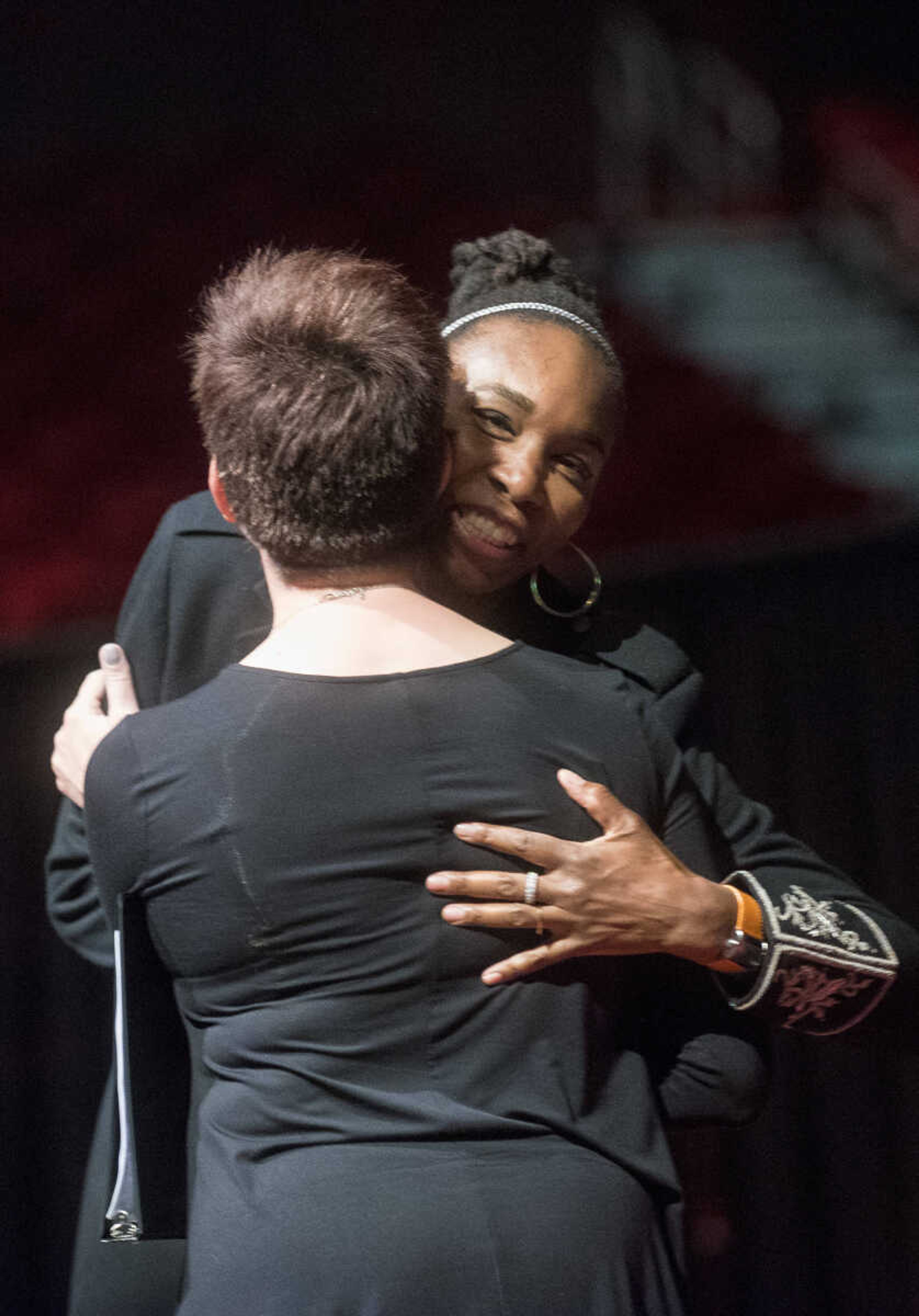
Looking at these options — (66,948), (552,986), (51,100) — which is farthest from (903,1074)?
(51,100)

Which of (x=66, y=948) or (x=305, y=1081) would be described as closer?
(x=305, y=1081)

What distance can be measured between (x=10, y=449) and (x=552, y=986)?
2.36 m

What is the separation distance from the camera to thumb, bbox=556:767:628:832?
3.37 feet

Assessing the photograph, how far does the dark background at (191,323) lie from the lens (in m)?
2.83

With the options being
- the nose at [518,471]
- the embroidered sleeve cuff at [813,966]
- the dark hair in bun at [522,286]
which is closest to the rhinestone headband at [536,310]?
the dark hair in bun at [522,286]

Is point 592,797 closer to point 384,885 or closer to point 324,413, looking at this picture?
point 384,885

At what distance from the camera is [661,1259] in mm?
1015

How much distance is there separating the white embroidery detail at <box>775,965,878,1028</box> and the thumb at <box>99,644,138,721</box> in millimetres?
603

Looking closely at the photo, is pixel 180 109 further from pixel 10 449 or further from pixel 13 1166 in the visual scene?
pixel 13 1166

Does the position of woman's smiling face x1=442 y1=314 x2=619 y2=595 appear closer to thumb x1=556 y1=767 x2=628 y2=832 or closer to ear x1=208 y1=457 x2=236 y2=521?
ear x1=208 y1=457 x2=236 y2=521

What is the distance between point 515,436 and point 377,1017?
0.61 metres

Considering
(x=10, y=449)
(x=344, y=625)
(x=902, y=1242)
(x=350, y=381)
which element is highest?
(x=10, y=449)

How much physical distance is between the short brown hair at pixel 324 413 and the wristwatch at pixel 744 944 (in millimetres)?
403

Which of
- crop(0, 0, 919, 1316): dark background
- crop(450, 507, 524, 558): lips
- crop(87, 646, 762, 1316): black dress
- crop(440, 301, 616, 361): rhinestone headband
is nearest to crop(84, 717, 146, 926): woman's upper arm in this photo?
crop(87, 646, 762, 1316): black dress
